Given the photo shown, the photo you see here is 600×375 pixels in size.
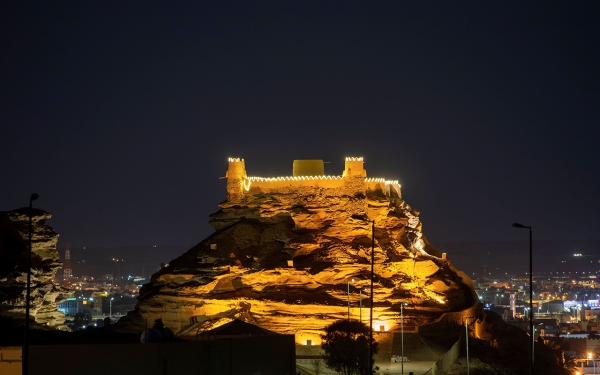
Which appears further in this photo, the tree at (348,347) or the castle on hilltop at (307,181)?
the castle on hilltop at (307,181)

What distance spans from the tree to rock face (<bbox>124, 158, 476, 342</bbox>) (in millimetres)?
6166

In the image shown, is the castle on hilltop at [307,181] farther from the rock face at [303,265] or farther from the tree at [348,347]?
the tree at [348,347]

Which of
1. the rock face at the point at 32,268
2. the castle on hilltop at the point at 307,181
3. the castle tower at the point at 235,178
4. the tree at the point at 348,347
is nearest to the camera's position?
the tree at the point at 348,347

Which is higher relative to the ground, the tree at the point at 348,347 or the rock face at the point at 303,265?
the rock face at the point at 303,265

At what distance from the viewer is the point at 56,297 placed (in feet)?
286

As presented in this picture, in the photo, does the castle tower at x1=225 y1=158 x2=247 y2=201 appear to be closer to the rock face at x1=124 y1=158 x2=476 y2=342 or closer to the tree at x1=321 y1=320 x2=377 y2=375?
the rock face at x1=124 y1=158 x2=476 y2=342

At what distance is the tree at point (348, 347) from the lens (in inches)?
2894

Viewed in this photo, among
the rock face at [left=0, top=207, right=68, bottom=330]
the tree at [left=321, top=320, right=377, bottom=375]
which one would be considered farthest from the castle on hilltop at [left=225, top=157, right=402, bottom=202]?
the tree at [left=321, top=320, right=377, bottom=375]

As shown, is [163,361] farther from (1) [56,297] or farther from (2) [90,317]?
(2) [90,317]

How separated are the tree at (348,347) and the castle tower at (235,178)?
29.3m

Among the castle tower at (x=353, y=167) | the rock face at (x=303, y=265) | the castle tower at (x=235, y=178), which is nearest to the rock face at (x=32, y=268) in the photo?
the rock face at (x=303, y=265)

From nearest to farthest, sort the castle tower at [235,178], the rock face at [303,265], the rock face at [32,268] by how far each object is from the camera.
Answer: the rock face at [32,268], the rock face at [303,265], the castle tower at [235,178]

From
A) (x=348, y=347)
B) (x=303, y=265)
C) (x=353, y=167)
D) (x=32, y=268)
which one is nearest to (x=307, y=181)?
(x=353, y=167)

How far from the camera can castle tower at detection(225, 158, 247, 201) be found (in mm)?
103625
